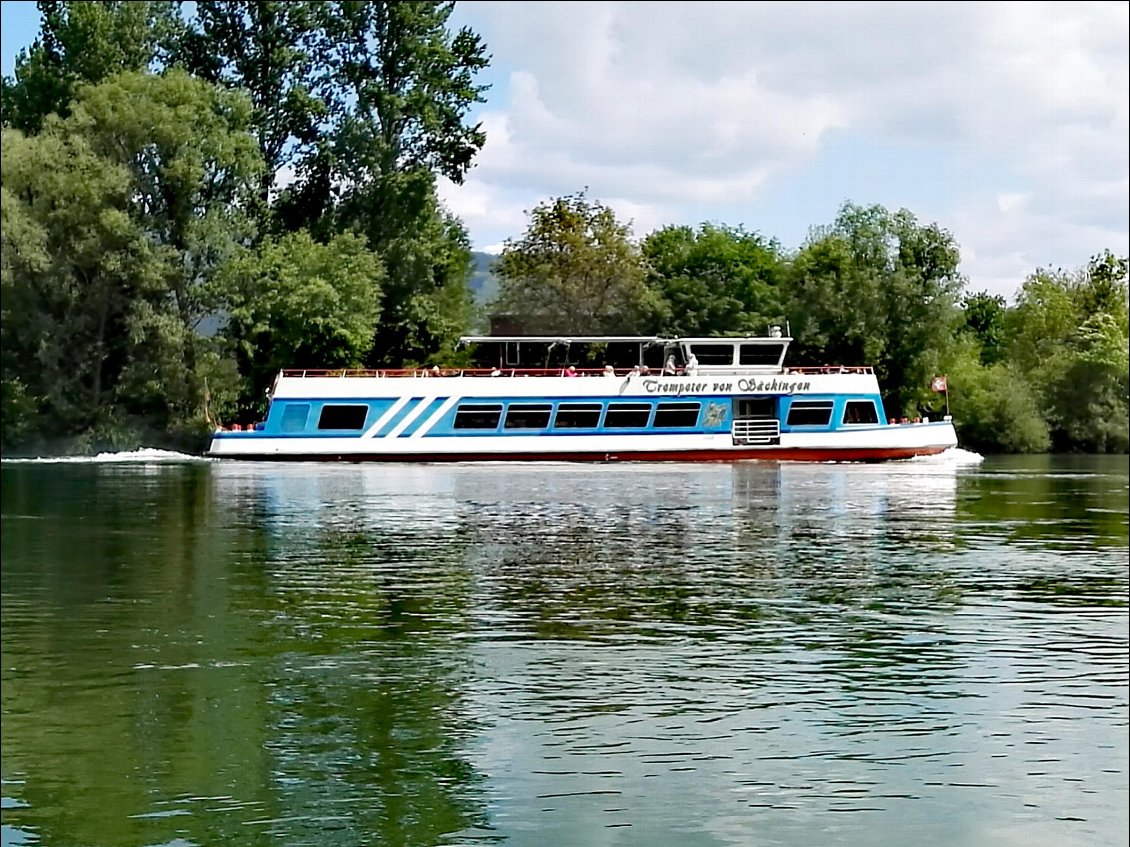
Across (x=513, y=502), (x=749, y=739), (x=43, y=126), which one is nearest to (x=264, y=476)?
(x=513, y=502)

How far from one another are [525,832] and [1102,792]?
3608mm

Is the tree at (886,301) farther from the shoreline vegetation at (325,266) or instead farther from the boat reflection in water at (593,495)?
the boat reflection in water at (593,495)

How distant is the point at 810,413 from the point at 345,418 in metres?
13.3

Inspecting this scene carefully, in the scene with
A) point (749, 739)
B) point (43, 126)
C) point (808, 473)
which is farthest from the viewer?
point (43, 126)

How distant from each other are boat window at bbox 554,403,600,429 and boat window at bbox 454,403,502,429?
1.74m

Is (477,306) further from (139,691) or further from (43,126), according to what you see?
(139,691)

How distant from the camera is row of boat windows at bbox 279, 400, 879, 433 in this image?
4722cm

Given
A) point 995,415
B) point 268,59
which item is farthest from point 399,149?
point 995,415

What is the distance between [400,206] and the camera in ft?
196

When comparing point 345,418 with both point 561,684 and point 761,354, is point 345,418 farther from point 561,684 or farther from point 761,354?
point 561,684

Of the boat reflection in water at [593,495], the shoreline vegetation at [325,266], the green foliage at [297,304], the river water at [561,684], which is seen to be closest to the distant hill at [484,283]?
the shoreline vegetation at [325,266]

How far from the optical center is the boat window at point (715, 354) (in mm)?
50344

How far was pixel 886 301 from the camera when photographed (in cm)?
6444

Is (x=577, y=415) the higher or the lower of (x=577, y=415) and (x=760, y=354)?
the lower
